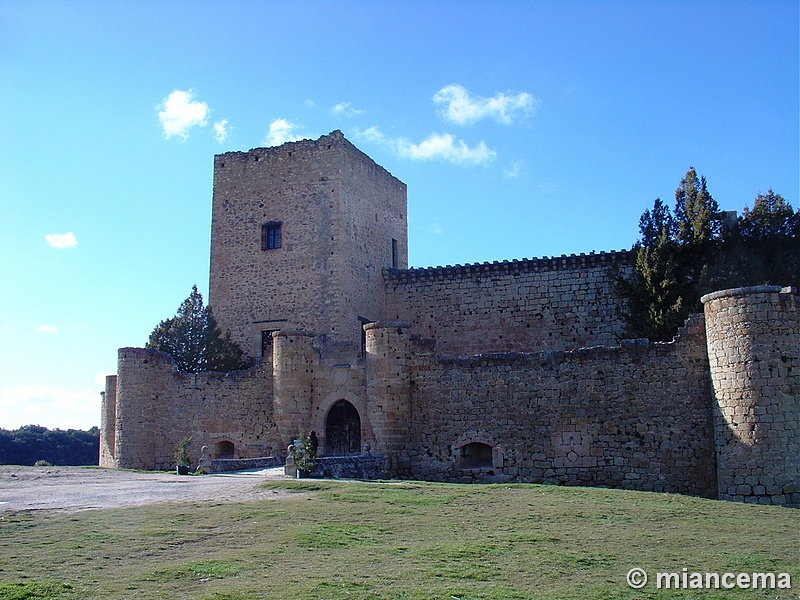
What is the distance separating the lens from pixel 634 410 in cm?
1964

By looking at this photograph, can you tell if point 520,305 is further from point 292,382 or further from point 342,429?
point 292,382

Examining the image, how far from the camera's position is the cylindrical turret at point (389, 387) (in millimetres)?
21641

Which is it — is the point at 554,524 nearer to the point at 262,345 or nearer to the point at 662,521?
the point at 662,521

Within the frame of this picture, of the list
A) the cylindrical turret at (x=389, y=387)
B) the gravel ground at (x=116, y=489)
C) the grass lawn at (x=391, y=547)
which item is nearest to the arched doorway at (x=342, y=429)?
the cylindrical turret at (x=389, y=387)

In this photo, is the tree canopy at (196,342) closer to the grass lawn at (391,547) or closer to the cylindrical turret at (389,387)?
the cylindrical turret at (389,387)

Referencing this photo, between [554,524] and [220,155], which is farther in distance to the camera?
[220,155]

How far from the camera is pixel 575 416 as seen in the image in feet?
65.9

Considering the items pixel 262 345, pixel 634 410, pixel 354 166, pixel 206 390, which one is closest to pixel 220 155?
pixel 354 166

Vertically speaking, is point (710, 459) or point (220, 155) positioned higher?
point (220, 155)

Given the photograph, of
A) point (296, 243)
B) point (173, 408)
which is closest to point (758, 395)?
point (173, 408)

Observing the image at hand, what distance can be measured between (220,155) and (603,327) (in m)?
14.9

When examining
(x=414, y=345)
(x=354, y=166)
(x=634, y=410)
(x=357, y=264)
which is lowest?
(x=634, y=410)

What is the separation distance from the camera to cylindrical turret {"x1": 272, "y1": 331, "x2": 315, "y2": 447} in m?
23.4

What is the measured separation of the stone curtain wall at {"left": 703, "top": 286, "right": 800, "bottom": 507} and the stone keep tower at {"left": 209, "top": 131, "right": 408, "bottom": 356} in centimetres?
1352
